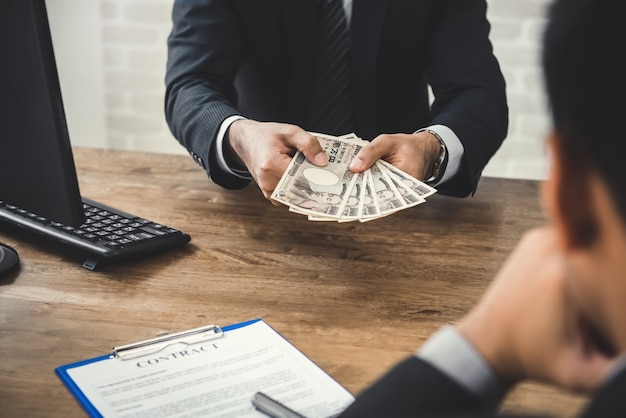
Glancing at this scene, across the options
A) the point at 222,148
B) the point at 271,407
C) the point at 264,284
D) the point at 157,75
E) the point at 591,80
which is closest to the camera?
the point at 591,80

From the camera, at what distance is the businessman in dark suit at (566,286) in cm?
41

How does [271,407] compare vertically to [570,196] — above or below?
below

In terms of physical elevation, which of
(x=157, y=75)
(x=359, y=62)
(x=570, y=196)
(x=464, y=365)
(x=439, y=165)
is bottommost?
(x=157, y=75)

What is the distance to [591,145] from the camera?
1.40ft

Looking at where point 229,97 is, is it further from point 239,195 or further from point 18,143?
point 18,143

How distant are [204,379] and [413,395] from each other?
0.29m

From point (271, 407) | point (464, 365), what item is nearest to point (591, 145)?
point (464, 365)

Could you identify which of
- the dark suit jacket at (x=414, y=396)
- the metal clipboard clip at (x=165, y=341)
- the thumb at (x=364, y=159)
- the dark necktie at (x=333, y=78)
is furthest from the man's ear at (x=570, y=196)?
the dark necktie at (x=333, y=78)

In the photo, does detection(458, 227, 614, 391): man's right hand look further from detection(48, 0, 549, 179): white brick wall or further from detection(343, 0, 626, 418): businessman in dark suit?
detection(48, 0, 549, 179): white brick wall

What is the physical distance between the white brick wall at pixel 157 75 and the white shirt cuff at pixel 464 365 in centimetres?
226

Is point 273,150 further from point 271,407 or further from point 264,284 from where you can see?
point 271,407

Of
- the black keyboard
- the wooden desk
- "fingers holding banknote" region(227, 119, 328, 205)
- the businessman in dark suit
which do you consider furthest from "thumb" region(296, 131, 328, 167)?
the businessman in dark suit

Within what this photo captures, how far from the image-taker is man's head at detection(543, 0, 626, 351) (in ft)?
1.30

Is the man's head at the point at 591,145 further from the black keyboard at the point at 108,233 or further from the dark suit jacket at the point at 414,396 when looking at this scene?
the black keyboard at the point at 108,233
